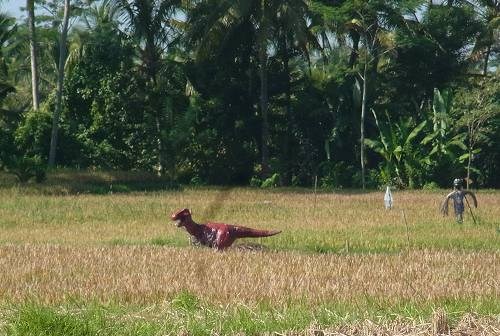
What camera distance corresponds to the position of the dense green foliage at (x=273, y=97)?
87.8 ft

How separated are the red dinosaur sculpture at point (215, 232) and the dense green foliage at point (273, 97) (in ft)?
47.2

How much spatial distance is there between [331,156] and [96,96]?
23.4 feet

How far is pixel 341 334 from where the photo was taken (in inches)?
227

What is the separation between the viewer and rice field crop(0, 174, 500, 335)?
6074mm

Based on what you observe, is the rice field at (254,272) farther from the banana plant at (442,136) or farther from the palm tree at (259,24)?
the palm tree at (259,24)

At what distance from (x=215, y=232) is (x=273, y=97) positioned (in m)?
18.5

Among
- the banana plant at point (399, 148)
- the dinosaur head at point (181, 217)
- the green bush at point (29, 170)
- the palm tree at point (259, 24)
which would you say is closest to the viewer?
the dinosaur head at point (181, 217)

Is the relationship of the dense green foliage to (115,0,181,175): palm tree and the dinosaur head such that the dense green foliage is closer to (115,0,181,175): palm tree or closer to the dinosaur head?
(115,0,181,175): palm tree

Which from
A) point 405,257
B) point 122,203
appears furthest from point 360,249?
point 122,203

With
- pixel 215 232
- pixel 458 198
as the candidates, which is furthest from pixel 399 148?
pixel 215 232

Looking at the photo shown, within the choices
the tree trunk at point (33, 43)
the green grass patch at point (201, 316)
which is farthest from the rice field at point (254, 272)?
the tree trunk at point (33, 43)

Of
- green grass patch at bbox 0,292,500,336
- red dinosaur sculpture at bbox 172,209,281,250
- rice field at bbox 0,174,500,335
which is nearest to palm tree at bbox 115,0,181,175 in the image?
rice field at bbox 0,174,500,335

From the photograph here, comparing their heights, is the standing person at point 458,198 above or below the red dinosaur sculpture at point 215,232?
above

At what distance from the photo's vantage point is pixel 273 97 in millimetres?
29578
